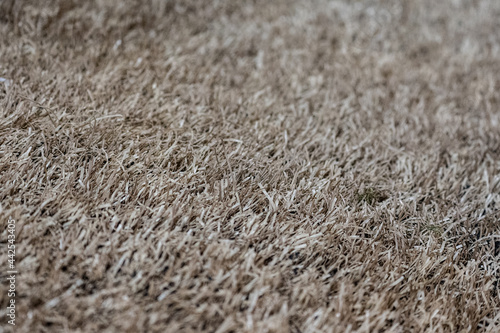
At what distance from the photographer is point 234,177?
2205mm

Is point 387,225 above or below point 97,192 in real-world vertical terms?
below

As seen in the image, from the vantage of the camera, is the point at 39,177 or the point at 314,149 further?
the point at 314,149

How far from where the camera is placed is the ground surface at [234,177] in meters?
1.70

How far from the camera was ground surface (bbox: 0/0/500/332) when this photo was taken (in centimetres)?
170

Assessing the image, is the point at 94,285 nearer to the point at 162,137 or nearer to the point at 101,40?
the point at 162,137

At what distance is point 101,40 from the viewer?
10.2 ft

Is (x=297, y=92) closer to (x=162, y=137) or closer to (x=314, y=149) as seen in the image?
(x=314, y=149)

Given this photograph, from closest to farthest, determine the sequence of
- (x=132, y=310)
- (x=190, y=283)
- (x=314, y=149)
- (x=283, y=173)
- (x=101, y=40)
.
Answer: (x=132, y=310), (x=190, y=283), (x=283, y=173), (x=314, y=149), (x=101, y=40)

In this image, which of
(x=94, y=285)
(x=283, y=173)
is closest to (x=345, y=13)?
(x=283, y=173)

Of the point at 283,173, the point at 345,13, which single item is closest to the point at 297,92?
the point at 283,173

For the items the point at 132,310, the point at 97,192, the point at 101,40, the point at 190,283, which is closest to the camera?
the point at 132,310

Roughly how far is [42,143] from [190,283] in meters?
1.14

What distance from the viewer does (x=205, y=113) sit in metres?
2.66

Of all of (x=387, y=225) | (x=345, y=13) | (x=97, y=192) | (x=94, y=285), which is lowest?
(x=387, y=225)
